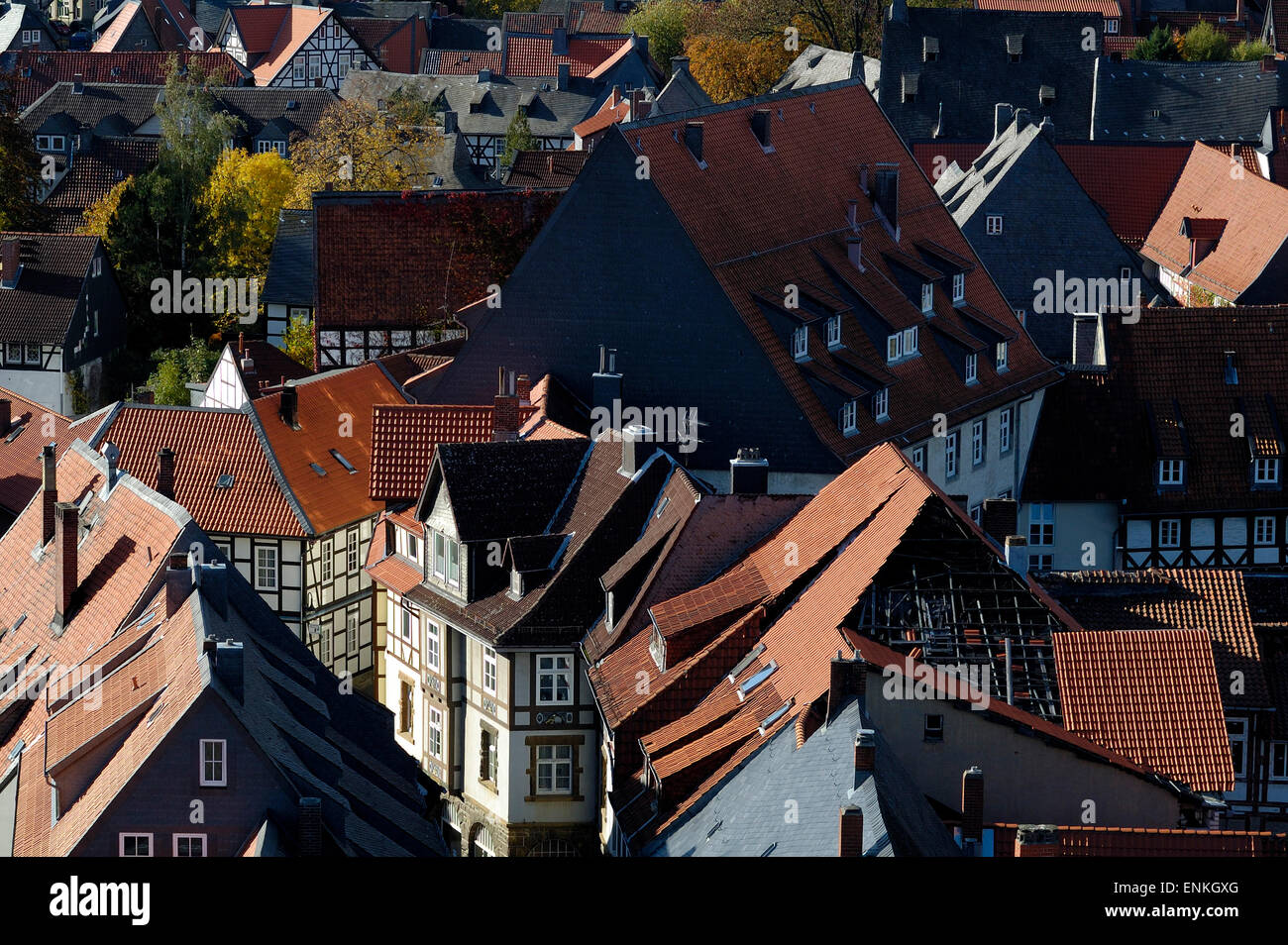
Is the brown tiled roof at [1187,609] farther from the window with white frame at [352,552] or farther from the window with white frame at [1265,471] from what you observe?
the window with white frame at [352,552]

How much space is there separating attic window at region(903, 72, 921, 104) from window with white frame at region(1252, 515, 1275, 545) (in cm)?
4403

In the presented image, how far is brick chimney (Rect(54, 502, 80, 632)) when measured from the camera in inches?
1430

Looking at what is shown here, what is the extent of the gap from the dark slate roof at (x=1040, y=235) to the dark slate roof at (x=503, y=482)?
24.1 m

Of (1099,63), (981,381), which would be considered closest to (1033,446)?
(981,381)

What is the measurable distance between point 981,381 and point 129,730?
86.0ft

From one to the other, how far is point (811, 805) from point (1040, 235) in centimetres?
3937

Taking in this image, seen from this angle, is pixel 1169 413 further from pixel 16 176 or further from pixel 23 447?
pixel 16 176

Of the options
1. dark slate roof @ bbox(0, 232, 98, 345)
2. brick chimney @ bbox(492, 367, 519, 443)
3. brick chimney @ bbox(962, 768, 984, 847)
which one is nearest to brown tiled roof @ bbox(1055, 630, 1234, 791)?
brick chimney @ bbox(962, 768, 984, 847)

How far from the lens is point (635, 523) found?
126 ft

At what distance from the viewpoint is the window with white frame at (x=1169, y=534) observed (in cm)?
4791

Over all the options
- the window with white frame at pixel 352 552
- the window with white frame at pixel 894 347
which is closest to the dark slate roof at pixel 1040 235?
the window with white frame at pixel 894 347

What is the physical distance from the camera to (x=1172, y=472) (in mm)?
47844

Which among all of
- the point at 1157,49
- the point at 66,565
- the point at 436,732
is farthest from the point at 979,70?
the point at 66,565
